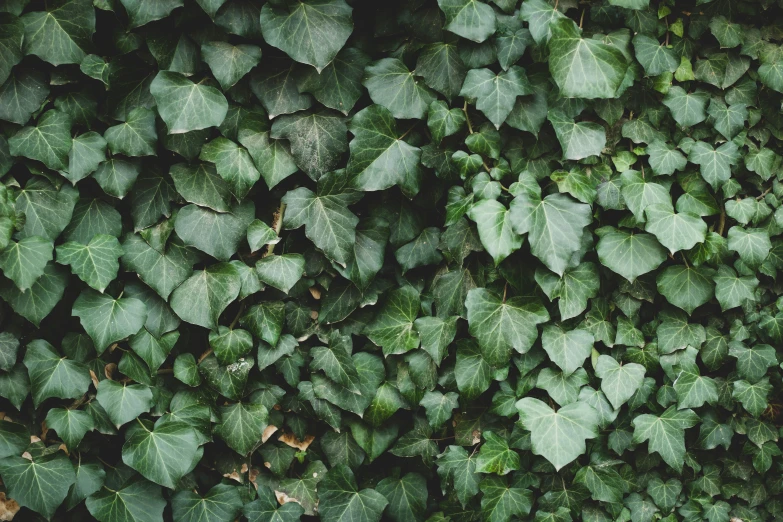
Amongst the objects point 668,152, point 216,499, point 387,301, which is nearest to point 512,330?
point 387,301

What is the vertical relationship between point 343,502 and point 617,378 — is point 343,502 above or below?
below

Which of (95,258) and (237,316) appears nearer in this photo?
(95,258)

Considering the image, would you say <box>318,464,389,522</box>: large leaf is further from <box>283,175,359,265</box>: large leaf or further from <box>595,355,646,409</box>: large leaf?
<box>595,355,646,409</box>: large leaf

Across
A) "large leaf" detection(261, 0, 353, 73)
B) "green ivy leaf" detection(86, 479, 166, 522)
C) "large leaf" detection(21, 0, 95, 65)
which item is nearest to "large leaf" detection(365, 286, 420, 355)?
"large leaf" detection(261, 0, 353, 73)

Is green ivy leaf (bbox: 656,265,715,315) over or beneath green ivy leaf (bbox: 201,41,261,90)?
beneath

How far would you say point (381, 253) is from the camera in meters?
2.57

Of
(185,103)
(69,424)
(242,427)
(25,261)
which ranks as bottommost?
(242,427)

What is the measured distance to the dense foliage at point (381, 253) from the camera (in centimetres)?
235

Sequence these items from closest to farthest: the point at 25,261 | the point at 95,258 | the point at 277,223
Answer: the point at 25,261 < the point at 95,258 < the point at 277,223

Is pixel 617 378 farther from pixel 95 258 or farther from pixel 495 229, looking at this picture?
pixel 95 258

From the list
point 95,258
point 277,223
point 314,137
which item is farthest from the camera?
point 277,223

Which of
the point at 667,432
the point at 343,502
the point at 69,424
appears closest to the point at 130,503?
the point at 69,424

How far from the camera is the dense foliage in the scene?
2352mm

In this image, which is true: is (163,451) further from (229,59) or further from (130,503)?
(229,59)
